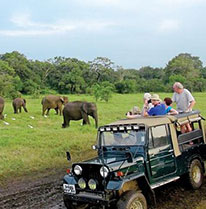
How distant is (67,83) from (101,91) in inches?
845

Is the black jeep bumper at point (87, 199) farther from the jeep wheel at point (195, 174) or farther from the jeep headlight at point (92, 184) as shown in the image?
the jeep wheel at point (195, 174)

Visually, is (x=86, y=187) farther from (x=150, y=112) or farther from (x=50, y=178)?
(x=50, y=178)

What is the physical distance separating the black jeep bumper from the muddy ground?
796 mm

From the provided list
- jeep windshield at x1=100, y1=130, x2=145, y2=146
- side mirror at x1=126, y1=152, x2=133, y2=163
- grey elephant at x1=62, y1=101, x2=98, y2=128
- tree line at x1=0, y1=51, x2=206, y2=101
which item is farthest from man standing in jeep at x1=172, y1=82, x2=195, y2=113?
tree line at x1=0, y1=51, x2=206, y2=101

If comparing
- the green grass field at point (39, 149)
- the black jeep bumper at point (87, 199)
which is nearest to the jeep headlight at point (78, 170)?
the black jeep bumper at point (87, 199)

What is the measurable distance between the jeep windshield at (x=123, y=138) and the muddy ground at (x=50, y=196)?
128 centimetres

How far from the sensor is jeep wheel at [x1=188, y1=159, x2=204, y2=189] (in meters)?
7.05

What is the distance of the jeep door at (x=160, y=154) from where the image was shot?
613 cm

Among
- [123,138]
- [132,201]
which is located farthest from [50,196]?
[132,201]

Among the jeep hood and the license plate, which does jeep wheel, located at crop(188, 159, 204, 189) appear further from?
the license plate

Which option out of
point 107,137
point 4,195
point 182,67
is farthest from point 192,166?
point 182,67

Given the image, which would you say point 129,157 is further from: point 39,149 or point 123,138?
point 39,149

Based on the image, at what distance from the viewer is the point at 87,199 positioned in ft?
17.9

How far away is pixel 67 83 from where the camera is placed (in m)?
53.3
